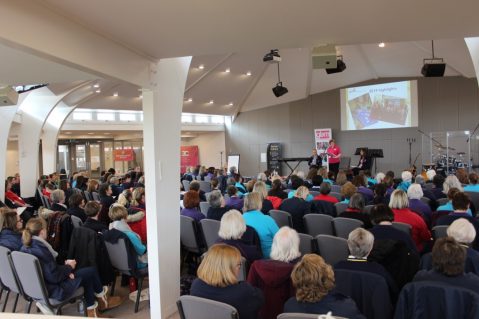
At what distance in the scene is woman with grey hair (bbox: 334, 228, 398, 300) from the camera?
2.62 metres

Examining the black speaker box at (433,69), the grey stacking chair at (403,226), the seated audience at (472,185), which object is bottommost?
the grey stacking chair at (403,226)

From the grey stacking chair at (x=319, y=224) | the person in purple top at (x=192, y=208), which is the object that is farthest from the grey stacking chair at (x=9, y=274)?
the grey stacking chair at (x=319, y=224)

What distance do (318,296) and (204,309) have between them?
623 millimetres

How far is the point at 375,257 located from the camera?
2.89 m

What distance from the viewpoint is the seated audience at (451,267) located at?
7.49 feet

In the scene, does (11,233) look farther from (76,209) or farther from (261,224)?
(261,224)

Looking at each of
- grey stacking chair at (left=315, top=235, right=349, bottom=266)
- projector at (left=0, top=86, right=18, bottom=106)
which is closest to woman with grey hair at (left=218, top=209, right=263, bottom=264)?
grey stacking chair at (left=315, top=235, right=349, bottom=266)

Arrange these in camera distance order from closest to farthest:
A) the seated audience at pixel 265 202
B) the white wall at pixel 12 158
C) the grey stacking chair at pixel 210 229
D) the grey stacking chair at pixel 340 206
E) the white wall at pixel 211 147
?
the grey stacking chair at pixel 210 229 < the grey stacking chair at pixel 340 206 < the seated audience at pixel 265 202 < the white wall at pixel 12 158 < the white wall at pixel 211 147

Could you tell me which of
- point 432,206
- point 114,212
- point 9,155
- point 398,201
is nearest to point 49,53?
point 114,212

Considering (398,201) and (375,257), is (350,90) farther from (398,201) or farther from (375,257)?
(375,257)

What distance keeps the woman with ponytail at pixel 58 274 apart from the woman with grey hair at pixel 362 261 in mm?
2503

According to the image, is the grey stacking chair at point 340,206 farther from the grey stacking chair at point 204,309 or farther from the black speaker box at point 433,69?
the black speaker box at point 433,69

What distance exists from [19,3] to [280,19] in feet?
5.85

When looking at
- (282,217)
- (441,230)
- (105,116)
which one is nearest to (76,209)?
(282,217)
